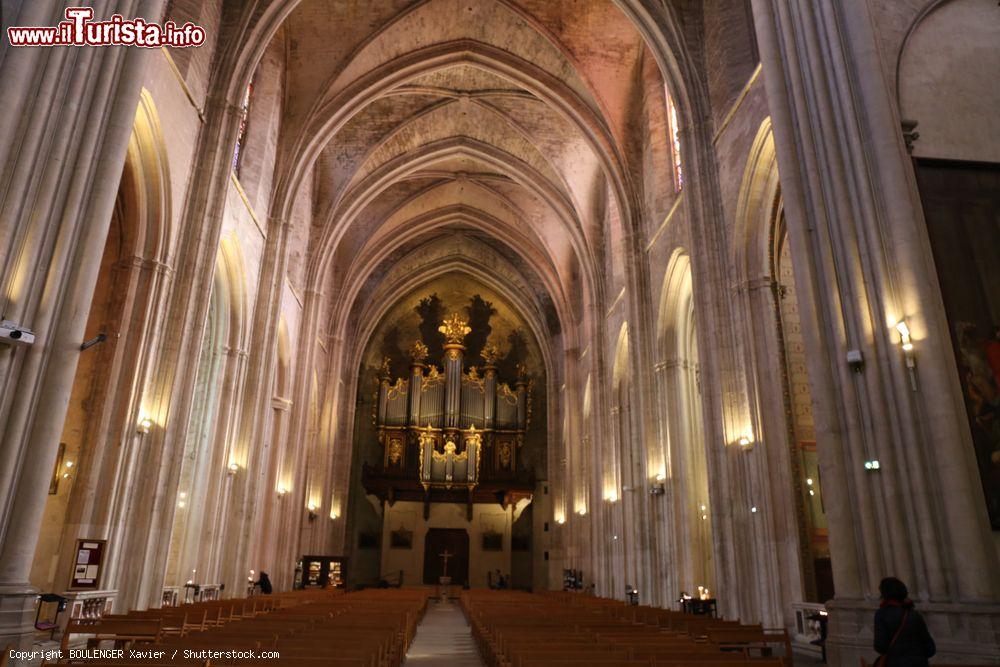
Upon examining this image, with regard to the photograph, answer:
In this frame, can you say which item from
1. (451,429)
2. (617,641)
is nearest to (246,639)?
(617,641)

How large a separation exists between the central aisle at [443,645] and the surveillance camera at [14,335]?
6.27m

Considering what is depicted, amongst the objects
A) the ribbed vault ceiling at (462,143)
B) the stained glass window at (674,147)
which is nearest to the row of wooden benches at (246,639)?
the stained glass window at (674,147)

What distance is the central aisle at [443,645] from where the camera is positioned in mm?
9656

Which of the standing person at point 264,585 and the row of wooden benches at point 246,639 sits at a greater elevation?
the standing person at point 264,585

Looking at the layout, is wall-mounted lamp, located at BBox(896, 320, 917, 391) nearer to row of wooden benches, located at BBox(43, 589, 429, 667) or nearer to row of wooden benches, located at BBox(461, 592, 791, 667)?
row of wooden benches, located at BBox(461, 592, 791, 667)

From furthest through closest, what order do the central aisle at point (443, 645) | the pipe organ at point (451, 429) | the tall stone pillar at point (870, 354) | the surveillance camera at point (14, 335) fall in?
the pipe organ at point (451, 429) → the central aisle at point (443, 645) → the surveillance camera at point (14, 335) → the tall stone pillar at point (870, 354)

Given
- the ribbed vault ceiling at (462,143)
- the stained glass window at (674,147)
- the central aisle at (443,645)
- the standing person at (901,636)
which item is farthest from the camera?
the ribbed vault ceiling at (462,143)

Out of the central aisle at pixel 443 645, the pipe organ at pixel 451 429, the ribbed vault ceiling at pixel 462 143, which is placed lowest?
the central aisle at pixel 443 645

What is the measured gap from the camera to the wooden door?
3212cm

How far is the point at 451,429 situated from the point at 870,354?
2643cm

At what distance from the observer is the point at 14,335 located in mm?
6438

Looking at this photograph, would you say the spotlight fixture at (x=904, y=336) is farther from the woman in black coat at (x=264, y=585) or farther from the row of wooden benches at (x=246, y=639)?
the woman in black coat at (x=264, y=585)

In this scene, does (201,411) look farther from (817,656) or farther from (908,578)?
(908,578)

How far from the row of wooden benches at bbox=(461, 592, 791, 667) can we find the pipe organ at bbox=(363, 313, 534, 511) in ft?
64.1
